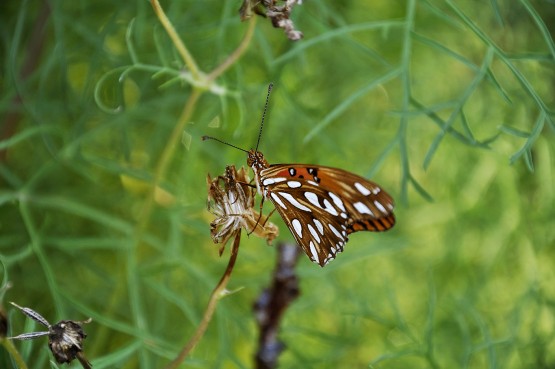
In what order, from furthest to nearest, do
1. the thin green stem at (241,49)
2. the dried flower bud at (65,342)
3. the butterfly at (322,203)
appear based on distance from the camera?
the thin green stem at (241,49)
the butterfly at (322,203)
the dried flower bud at (65,342)

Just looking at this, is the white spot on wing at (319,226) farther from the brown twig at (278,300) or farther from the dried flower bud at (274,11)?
the dried flower bud at (274,11)

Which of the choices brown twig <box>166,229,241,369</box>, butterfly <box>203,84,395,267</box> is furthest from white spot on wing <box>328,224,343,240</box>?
brown twig <box>166,229,241,369</box>

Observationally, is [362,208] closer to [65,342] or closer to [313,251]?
[313,251]

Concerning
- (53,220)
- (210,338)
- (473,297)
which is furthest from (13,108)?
(473,297)

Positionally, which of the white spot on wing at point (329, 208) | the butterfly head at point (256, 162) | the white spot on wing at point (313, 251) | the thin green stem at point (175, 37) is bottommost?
the white spot on wing at point (313, 251)

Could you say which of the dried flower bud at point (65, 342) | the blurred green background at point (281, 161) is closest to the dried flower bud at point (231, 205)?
the dried flower bud at point (65, 342)

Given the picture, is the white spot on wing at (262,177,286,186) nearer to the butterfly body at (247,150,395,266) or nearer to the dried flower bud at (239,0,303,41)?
the butterfly body at (247,150,395,266)
